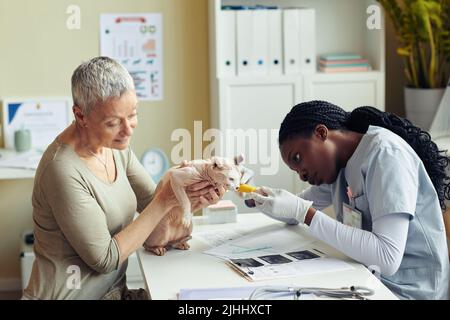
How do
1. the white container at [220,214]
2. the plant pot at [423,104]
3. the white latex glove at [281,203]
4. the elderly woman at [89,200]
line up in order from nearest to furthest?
the elderly woman at [89,200], the white latex glove at [281,203], the white container at [220,214], the plant pot at [423,104]

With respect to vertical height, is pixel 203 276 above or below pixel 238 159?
below

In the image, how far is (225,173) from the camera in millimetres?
2080

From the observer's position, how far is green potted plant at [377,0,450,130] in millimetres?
3621

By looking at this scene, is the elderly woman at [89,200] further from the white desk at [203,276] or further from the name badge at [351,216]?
the name badge at [351,216]

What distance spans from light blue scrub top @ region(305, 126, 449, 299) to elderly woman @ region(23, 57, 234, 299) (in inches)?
16.4

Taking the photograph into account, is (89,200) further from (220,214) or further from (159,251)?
(220,214)

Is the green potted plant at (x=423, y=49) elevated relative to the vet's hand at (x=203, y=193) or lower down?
elevated

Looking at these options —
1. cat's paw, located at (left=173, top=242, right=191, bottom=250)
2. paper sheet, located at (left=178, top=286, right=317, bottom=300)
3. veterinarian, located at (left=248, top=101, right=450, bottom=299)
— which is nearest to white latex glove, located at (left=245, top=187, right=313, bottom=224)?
veterinarian, located at (left=248, top=101, right=450, bottom=299)

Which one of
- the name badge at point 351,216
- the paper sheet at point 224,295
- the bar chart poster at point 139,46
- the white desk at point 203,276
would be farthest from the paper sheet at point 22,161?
the paper sheet at point 224,295

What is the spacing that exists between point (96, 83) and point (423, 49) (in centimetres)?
223

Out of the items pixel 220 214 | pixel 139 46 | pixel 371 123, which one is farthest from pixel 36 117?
pixel 371 123

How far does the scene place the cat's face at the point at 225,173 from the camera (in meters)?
2.08

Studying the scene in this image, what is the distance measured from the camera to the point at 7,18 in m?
3.66
